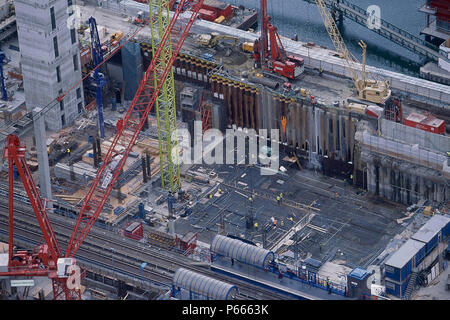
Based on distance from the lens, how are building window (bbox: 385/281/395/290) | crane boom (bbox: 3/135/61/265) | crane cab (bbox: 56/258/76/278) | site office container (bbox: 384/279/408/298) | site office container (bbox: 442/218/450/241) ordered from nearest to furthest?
crane boom (bbox: 3/135/61/265), crane cab (bbox: 56/258/76/278), site office container (bbox: 384/279/408/298), building window (bbox: 385/281/395/290), site office container (bbox: 442/218/450/241)

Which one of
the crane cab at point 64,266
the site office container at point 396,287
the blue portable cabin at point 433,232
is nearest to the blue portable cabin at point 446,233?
the blue portable cabin at point 433,232

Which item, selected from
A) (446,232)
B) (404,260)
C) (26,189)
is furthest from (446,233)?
(26,189)

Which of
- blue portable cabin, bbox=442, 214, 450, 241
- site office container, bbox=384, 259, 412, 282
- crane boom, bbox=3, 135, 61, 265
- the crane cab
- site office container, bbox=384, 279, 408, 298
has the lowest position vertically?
site office container, bbox=384, 279, 408, 298

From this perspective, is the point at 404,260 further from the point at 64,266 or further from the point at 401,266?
the point at 64,266

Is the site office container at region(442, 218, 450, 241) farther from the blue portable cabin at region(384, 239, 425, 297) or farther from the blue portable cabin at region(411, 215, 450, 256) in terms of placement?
the blue portable cabin at region(384, 239, 425, 297)

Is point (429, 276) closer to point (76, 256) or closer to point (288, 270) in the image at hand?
point (288, 270)

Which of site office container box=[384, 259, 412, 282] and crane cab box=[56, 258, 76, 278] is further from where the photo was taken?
site office container box=[384, 259, 412, 282]

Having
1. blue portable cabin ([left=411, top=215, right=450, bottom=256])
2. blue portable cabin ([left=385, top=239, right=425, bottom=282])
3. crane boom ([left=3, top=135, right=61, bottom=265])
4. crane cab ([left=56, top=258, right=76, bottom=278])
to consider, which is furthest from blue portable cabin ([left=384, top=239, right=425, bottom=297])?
crane boom ([left=3, top=135, right=61, bottom=265])
